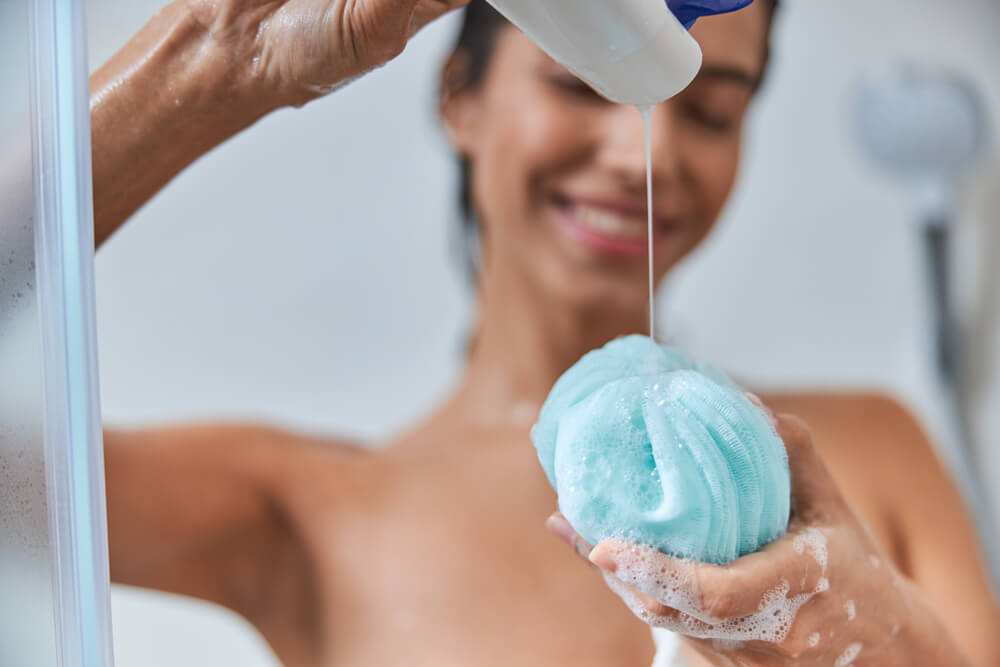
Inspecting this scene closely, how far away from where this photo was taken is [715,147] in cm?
85

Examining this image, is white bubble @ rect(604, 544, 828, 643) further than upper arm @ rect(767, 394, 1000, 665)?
No

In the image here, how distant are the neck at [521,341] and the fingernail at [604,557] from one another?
20.8 inches

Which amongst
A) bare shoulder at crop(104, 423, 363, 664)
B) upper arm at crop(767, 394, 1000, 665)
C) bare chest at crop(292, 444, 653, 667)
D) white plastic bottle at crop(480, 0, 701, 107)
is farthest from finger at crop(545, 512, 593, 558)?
bare shoulder at crop(104, 423, 363, 664)

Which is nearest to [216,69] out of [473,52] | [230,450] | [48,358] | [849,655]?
[48,358]

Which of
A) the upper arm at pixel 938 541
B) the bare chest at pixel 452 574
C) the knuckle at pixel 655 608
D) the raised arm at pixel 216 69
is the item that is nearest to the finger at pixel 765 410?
the knuckle at pixel 655 608

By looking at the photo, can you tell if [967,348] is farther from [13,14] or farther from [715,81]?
[13,14]

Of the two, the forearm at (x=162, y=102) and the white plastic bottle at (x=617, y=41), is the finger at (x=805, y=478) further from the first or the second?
the forearm at (x=162, y=102)

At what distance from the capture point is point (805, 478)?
1.43 feet

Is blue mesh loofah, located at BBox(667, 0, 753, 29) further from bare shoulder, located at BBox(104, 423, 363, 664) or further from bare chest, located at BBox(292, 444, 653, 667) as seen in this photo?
bare shoulder, located at BBox(104, 423, 363, 664)

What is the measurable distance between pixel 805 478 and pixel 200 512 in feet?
2.27

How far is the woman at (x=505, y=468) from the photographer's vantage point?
81cm

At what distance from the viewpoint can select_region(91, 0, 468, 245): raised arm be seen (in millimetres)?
412

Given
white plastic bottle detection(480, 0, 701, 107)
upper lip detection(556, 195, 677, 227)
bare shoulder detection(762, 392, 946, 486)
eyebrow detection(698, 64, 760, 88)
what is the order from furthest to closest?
1. bare shoulder detection(762, 392, 946, 486)
2. upper lip detection(556, 195, 677, 227)
3. eyebrow detection(698, 64, 760, 88)
4. white plastic bottle detection(480, 0, 701, 107)

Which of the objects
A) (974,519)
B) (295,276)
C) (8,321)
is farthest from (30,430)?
(974,519)
